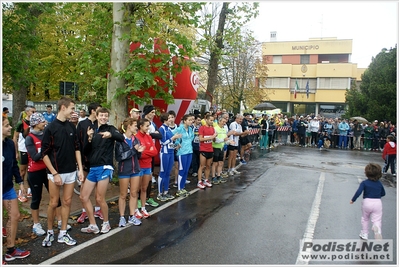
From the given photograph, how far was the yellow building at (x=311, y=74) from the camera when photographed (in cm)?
5225

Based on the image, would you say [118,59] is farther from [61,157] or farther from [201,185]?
[61,157]

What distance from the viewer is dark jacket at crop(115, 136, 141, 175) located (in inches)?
238

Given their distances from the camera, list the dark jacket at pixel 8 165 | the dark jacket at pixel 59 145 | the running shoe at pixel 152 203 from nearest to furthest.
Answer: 1. the dark jacket at pixel 8 165
2. the dark jacket at pixel 59 145
3. the running shoe at pixel 152 203

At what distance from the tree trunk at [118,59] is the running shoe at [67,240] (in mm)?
4171

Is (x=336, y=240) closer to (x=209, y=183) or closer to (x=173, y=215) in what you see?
(x=173, y=215)

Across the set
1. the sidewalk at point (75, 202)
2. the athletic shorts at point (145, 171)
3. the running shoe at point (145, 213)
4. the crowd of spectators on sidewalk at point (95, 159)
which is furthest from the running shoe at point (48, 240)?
the athletic shorts at point (145, 171)

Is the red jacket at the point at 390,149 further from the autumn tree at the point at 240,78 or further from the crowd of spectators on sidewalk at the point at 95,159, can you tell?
the autumn tree at the point at 240,78

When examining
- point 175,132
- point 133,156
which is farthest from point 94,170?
point 175,132

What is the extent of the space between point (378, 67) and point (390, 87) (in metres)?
3.31

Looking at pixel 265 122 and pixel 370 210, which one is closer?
pixel 370 210

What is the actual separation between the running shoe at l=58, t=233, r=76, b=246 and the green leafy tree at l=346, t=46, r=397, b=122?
2618 cm

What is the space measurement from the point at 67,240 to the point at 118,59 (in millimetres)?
4996

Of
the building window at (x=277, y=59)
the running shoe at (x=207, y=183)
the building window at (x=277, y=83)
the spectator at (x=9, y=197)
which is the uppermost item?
the building window at (x=277, y=59)

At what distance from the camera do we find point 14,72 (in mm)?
7949
